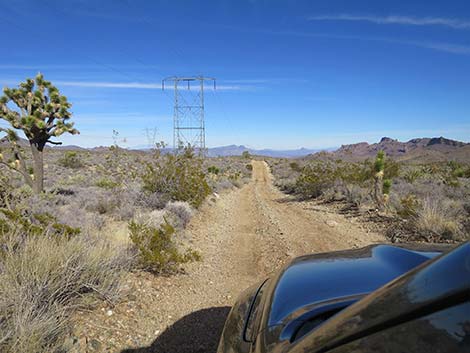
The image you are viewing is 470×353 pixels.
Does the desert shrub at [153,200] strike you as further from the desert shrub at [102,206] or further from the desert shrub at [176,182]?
the desert shrub at [102,206]

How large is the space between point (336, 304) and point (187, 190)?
9782mm

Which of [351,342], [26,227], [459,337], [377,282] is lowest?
[26,227]

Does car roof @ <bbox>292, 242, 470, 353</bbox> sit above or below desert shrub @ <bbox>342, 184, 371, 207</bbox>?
above

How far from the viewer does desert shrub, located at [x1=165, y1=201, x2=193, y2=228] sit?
8784 millimetres

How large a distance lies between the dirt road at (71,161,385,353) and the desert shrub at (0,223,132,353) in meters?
0.32

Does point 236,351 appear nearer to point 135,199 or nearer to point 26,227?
point 26,227

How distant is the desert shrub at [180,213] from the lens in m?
8.78

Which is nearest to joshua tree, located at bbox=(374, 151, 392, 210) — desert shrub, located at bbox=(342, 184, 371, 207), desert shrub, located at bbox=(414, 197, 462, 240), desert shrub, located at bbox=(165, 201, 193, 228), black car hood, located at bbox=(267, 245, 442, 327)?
desert shrub, located at bbox=(342, 184, 371, 207)

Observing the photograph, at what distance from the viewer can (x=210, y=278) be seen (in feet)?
19.5

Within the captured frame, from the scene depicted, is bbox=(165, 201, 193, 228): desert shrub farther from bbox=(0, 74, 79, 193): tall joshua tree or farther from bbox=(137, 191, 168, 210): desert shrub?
bbox=(0, 74, 79, 193): tall joshua tree

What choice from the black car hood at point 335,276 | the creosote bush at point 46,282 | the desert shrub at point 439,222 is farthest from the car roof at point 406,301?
the desert shrub at point 439,222

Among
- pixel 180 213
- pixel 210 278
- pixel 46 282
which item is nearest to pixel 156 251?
pixel 210 278

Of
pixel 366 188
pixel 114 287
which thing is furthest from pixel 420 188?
pixel 114 287

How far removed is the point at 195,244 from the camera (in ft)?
25.9
